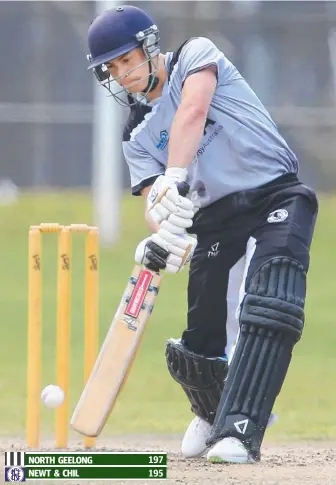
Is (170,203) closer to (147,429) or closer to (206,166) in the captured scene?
(206,166)

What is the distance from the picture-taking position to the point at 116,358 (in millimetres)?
4594

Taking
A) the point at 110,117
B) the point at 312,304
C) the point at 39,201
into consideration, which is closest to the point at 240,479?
the point at 312,304

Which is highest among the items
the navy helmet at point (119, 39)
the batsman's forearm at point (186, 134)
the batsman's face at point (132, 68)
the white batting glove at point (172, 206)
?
the navy helmet at point (119, 39)

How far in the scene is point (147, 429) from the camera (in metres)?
6.54

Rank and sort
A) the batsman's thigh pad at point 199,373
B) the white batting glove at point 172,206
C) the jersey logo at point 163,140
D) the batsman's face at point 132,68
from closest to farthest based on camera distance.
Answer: the white batting glove at point 172,206, the batsman's face at point 132,68, the jersey logo at point 163,140, the batsman's thigh pad at point 199,373

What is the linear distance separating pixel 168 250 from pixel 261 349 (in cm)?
47

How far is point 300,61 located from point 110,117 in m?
4.72

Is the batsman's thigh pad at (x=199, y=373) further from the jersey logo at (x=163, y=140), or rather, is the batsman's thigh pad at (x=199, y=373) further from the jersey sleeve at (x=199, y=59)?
the jersey sleeve at (x=199, y=59)

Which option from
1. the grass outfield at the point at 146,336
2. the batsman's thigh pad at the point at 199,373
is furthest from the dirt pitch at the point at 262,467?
the grass outfield at the point at 146,336

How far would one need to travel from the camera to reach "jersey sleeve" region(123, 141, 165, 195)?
16.1 ft

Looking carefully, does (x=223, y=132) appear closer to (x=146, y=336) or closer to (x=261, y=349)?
(x=261, y=349)

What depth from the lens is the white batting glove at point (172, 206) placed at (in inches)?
174

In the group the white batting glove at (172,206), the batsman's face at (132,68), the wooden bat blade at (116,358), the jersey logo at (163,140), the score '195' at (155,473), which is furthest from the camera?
the jersey logo at (163,140)

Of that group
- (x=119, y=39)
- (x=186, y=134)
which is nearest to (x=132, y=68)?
(x=119, y=39)
